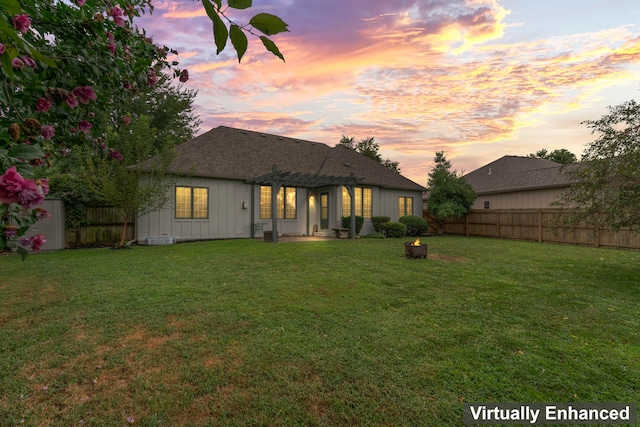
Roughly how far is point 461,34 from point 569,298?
6.02 metres

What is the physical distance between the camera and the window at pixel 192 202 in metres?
12.7

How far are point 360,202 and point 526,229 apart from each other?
853 cm

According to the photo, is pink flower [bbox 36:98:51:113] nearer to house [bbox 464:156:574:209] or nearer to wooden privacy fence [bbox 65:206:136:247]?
wooden privacy fence [bbox 65:206:136:247]

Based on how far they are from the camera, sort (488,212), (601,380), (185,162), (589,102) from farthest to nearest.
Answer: (488,212)
(185,162)
(589,102)
(601,380)

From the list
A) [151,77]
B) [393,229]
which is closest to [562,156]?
[393,229]

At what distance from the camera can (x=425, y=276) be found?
6.29 m

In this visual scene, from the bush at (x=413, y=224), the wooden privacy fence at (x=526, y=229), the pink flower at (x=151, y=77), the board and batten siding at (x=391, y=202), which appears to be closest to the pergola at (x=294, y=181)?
the board and batten siding at (x=391, y=202)

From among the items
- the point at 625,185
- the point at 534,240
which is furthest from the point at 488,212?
the point at 625,185

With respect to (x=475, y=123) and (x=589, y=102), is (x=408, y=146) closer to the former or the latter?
(x=475, y=123)

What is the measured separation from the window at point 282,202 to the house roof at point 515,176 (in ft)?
44.3

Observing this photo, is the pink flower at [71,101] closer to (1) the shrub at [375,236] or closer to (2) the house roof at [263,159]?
(2) the house roof at [263,159]

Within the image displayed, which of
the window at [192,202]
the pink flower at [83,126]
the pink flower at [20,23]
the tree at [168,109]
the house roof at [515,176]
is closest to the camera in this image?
the pink flower at [20,23]

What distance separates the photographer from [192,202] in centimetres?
1293

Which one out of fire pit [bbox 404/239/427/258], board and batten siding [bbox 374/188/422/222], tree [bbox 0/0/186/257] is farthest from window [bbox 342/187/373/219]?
tree [bbox 0/0/186/257]
